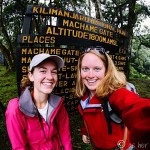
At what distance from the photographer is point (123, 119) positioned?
158 cm

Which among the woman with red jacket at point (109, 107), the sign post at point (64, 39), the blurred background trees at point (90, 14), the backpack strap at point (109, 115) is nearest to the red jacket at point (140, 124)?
the woman with red jacket at point (109, 107)

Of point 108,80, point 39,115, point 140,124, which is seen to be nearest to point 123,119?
point 140,124

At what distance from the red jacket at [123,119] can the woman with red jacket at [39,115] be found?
0.35 meters

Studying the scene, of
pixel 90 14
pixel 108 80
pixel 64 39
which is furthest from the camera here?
pixel 90 14

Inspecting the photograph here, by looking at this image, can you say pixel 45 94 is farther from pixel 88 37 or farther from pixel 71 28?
pixel 88 37

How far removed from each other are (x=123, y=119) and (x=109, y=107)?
0.50 metres

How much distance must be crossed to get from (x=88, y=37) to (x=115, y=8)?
6.96 meters

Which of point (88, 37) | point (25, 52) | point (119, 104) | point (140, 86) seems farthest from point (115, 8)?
point (119, 104)

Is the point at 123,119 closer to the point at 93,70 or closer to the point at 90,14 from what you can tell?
the point at 93,70

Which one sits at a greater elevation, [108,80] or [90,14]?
[90,14]

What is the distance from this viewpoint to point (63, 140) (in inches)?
112

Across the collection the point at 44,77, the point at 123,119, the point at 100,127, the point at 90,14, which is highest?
the point at 90,14

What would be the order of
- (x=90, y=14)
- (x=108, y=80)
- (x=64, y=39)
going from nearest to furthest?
(x=108, y=80) → (x=64, y=39) → (x=90, y=14)

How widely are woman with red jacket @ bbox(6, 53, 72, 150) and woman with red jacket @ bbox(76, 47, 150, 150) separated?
334 mm
